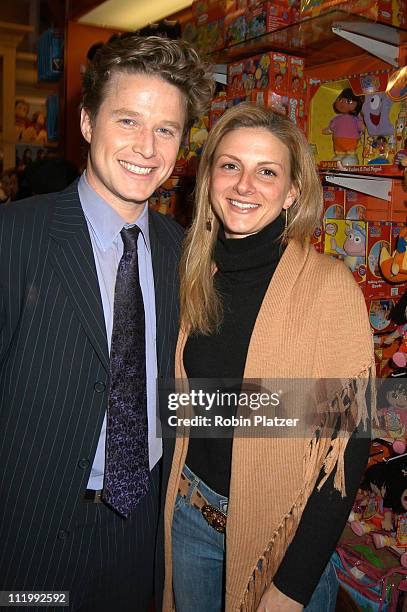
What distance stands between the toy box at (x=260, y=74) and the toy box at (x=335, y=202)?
425mm

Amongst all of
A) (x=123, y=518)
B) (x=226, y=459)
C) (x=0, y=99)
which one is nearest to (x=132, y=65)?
(x=226, y=459)

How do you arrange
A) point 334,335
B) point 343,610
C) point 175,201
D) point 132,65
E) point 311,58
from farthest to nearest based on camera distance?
point 175,201
point 311,58
point 343,610
point 132,65
point 334,335

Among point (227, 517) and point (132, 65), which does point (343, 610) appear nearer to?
point (227, 517)

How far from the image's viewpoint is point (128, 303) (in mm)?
1523

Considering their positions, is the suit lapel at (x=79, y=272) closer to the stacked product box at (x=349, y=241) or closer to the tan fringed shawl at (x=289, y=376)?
the tan fringed shawl at (x=289, y=376)

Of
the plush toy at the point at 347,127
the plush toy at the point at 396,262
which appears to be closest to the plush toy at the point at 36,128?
the plush toy at the point at 347,127

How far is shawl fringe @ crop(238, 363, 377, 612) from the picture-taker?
1.46m

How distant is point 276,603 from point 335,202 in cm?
153

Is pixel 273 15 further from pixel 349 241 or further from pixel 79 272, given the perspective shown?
pixel 79 272

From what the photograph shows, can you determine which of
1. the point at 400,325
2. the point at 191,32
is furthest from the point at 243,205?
the point at 191,32

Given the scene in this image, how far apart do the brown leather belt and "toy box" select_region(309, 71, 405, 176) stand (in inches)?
51.8

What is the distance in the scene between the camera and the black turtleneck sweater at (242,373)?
56.6 inches

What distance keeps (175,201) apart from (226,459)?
5.99ft

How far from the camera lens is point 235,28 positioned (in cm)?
252
